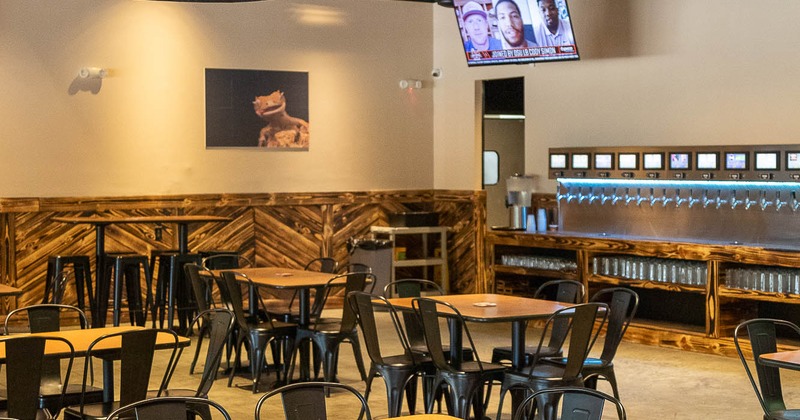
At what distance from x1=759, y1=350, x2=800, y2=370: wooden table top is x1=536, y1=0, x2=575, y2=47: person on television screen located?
19.7 ft

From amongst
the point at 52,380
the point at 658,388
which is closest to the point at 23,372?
the point at 52,380

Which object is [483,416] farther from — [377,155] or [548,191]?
[377,155]

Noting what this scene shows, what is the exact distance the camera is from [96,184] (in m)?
11.3

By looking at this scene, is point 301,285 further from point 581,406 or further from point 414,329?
point 581,406

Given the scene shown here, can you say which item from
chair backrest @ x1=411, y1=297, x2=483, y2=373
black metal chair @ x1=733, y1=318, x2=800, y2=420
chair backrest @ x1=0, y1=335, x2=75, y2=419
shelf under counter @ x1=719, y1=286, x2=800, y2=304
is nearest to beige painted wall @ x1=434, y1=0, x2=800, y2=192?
shelf under counter @ x1=719, y1=286, x2=800, y2=304

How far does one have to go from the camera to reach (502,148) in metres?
14.4

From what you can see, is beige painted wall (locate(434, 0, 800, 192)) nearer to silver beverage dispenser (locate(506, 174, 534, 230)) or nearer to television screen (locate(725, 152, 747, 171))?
silver beverage dispenser (locate(506, 174, 534, 230))

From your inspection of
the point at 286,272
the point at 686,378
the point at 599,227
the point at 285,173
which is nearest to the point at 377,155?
the point at 285,173

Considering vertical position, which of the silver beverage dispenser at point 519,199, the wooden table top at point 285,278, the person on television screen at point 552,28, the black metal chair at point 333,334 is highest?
the person on television screen at point 552,28

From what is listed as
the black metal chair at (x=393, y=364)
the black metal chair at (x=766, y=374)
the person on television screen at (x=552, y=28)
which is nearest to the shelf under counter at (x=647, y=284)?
the person on television screen at (x=552, y=28)

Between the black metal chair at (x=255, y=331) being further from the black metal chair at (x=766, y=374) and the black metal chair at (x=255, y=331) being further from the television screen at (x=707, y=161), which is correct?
the television screen at (x=707, y=161)

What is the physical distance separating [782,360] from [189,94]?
8062 mm

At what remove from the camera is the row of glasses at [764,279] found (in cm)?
902

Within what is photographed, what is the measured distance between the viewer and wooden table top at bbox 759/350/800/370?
4785 millimetres
